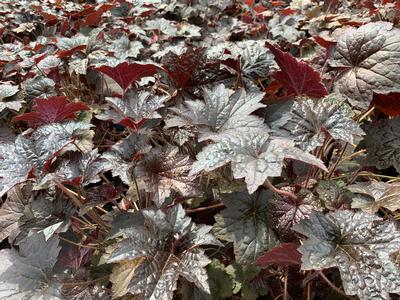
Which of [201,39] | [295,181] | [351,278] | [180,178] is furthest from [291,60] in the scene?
[201,39]

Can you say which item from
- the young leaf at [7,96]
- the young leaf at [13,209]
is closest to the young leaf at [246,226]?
the young leaf at [13,209]

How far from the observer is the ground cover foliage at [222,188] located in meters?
1.06

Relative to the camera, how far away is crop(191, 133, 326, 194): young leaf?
1042 millimetres

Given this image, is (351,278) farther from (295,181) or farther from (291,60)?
(291,60)

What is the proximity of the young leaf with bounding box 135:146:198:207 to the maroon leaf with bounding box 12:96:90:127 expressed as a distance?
0.46 m

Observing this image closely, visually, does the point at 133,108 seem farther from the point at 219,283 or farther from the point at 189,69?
the point at 219,283

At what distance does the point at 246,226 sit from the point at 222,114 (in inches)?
13.9

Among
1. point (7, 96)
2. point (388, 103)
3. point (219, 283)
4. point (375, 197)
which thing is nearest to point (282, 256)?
point (219, 283)

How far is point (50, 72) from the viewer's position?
207 centimetres

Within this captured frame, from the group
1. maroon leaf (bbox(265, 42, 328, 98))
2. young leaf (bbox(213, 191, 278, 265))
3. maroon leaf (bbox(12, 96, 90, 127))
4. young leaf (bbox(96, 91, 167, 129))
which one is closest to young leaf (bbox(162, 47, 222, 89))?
young leaf (bbox(96, 91, 167, 129))

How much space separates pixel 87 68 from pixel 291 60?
A: 1.13 metres

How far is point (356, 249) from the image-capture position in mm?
1039

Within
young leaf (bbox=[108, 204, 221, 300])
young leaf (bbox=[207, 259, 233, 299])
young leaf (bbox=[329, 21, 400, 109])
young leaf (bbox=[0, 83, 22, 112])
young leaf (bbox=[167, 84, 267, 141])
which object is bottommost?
young leaf (bbox=[207, 259, 233, 299])

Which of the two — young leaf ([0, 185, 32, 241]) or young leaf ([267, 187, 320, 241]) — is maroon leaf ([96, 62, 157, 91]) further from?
young leaf ([267, 187, 320, 241])
